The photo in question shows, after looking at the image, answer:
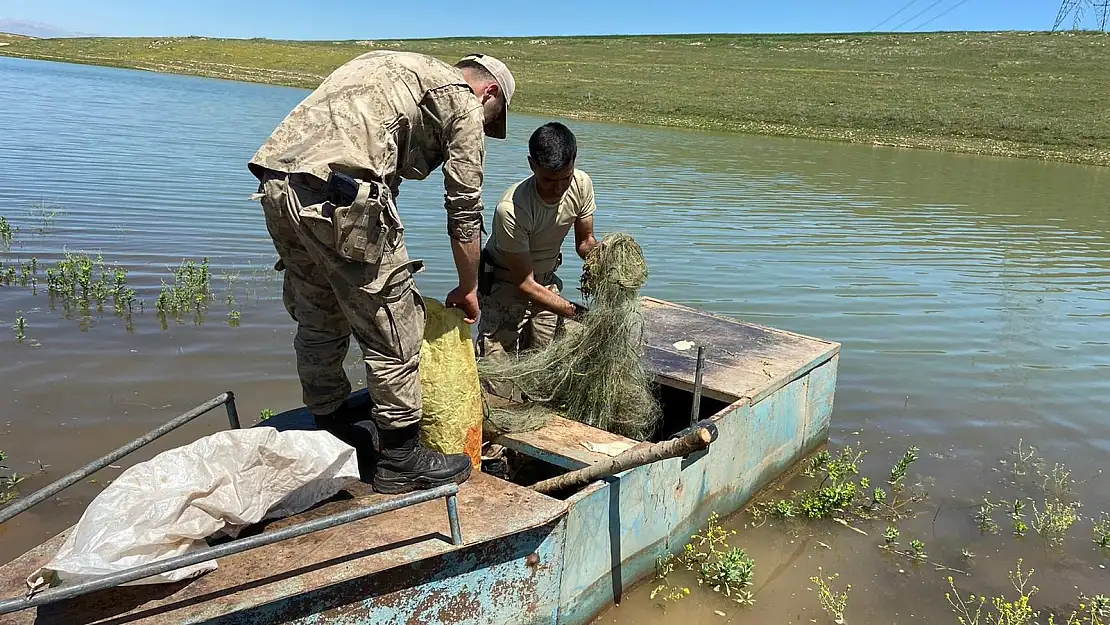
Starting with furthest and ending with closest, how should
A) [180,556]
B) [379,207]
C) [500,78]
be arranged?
1. [500,78]
2. [379,207]
3. [180,556]

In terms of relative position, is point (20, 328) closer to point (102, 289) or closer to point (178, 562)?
point (102, 289)

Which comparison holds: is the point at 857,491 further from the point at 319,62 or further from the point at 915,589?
the point at 319,62

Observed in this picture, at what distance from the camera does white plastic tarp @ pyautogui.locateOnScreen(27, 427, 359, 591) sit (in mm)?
2344

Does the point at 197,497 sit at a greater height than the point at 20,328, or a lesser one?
greater

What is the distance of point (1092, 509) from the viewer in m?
4.84

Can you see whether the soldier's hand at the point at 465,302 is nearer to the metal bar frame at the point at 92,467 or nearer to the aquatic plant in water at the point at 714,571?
the metal bar frame at the point at 92,467

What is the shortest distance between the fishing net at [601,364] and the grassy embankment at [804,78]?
72.5ft

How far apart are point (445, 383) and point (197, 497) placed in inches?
42.0

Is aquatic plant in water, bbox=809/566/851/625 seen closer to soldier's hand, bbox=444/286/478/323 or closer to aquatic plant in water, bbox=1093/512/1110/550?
aquatic plant in water, bbox=1093/512/1110/550

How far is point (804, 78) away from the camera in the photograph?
40.1 meters

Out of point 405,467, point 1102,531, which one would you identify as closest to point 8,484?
point 405,467

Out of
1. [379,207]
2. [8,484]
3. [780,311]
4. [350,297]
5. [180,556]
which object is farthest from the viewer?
[780,311]

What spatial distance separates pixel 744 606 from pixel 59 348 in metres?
5.03

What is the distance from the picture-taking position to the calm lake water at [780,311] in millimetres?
4383
